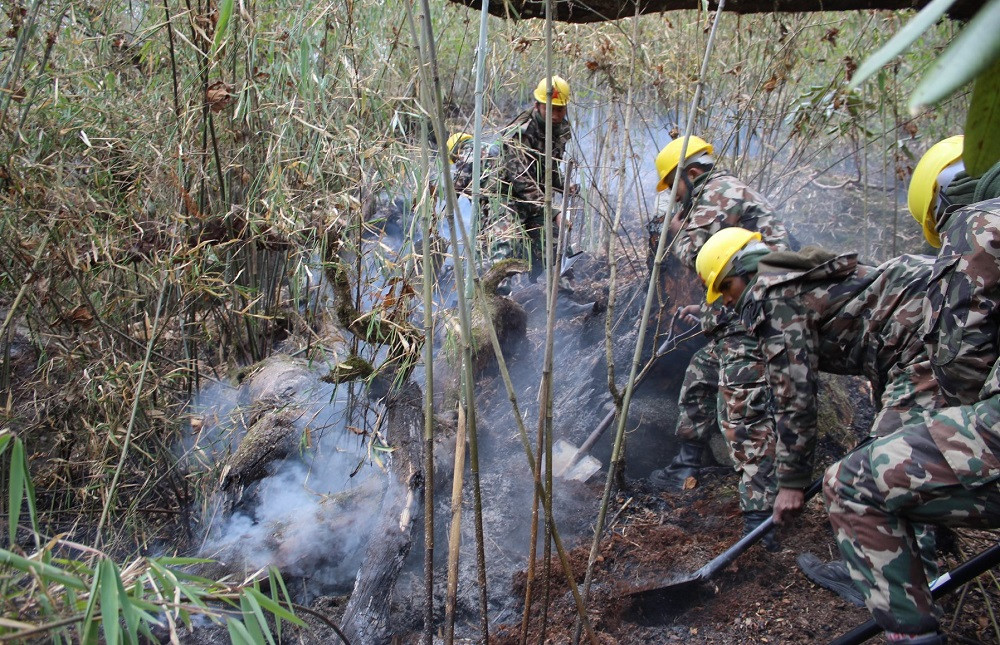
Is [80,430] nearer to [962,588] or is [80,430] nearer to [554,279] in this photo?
[554,279]

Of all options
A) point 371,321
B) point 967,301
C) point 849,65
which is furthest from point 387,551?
point 849,65

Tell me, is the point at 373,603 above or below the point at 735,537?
above

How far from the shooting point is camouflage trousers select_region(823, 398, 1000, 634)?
165 centimetres

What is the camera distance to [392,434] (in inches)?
106

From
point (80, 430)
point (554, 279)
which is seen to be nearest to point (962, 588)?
point (554, 279)

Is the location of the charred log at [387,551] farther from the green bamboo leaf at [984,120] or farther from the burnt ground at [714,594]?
the green bamboo leaf at [984,120]

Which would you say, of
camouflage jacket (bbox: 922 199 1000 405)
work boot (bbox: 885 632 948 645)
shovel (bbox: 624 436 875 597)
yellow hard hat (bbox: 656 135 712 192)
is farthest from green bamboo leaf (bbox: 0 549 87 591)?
yellow hard hat (bbox: 656 135 712 192)

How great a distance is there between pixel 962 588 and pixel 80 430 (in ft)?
11.2

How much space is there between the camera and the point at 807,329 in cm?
242

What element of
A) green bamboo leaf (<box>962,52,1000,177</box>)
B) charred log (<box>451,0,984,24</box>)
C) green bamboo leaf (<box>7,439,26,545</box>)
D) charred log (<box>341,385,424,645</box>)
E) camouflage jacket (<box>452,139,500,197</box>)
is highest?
charred log (<box>451,0,984,24</box>)

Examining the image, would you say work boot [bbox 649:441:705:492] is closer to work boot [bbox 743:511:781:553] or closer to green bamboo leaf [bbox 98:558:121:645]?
work boot [bbox 743:511:781:553]

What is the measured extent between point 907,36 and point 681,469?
335 cm

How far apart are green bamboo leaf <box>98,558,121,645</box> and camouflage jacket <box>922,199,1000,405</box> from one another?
204 centimetres

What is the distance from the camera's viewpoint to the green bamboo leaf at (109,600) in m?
1.06
